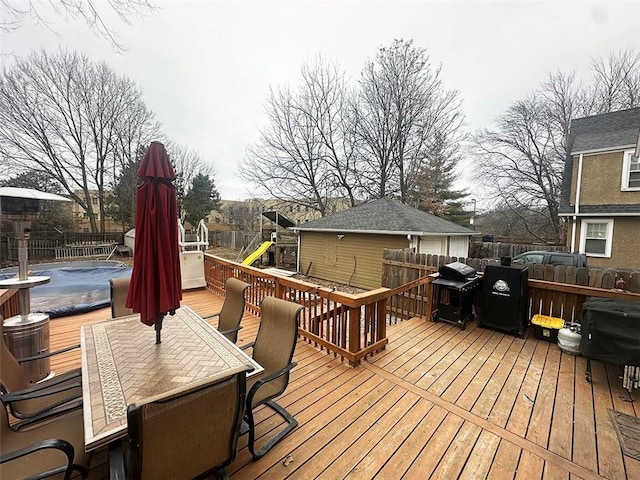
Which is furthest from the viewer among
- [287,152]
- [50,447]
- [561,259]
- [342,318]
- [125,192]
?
[125,192]

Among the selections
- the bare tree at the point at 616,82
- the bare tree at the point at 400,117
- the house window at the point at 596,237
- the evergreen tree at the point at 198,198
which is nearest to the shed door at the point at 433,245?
the house window at the point at 596,237

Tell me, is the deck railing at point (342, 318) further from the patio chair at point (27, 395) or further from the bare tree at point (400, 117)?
the bare tree at point (400, 117)

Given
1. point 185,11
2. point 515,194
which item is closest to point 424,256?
point 185,11

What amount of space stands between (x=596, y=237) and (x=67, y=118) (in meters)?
27.8

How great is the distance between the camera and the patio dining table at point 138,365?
1.42m

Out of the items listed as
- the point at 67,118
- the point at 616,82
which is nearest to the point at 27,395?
the point at 67,118

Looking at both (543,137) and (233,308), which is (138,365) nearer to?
(233,308)

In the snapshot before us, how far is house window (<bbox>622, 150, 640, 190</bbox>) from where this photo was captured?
9977mm

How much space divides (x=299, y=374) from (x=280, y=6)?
720 cm

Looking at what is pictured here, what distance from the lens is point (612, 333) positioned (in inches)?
114

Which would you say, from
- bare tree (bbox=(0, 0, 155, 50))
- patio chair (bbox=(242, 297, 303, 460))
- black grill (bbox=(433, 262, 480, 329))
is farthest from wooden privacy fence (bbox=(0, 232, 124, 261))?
black grill (bbox=(433, 262, 480, 329))

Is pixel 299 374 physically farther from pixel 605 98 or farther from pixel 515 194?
pixel 605 98

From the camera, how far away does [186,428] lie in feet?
4.48

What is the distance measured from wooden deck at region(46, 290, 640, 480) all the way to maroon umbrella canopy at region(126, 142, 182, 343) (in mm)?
1144
